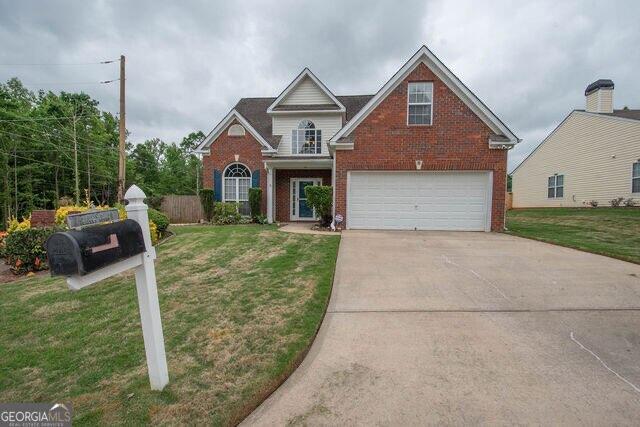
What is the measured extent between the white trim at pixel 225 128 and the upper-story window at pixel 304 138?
155 centimetres

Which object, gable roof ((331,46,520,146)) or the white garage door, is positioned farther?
the white garage door

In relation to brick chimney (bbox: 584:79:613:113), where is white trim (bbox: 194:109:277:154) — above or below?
below

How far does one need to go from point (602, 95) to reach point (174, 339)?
27567 mm

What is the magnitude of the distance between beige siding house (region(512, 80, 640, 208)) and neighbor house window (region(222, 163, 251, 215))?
68.1 ft

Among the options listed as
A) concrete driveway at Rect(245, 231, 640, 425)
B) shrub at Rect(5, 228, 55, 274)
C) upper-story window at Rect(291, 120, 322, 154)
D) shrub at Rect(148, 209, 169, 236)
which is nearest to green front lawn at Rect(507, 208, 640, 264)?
concrete driveway at Rect(245, 231, 640, 425)

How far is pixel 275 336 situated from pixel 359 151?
9.00 m

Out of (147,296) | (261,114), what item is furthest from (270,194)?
(147,296)

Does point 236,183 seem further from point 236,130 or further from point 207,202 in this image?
point 236,130

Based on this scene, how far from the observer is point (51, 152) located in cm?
2942

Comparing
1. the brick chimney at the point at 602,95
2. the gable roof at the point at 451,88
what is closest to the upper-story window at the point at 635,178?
the brick chimney at the point at 602,95

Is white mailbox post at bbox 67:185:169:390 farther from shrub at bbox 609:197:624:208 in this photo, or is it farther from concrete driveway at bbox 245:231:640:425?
shrub at bbox 609:197:624:208

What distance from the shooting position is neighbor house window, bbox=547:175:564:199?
22.2 m

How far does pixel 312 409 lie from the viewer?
7.79ft

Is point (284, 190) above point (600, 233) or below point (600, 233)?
above
